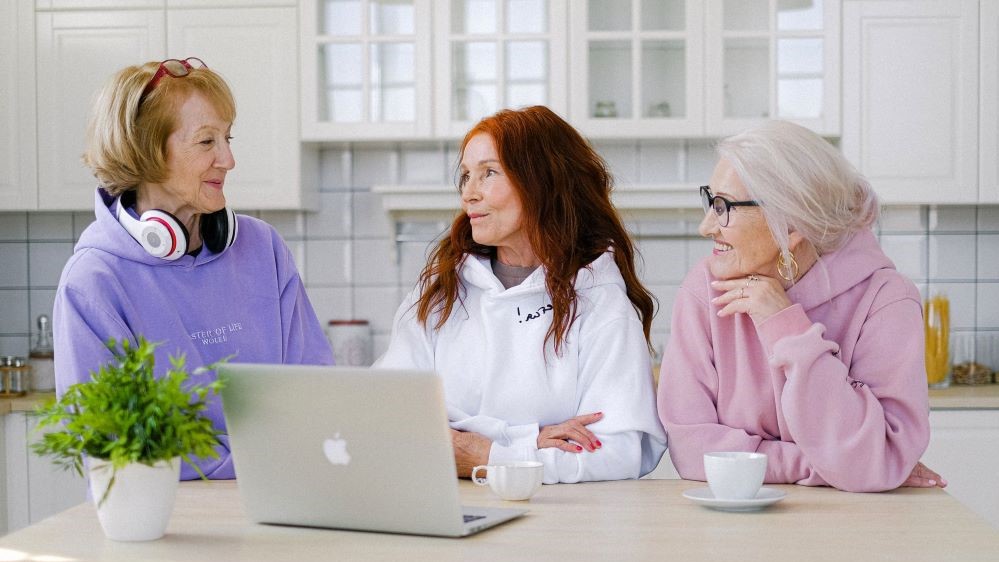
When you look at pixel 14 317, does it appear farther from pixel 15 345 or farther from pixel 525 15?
pixel 525 15

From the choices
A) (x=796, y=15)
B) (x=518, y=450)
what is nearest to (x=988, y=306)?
(x=796, y=15)

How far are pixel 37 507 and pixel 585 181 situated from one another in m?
2.30

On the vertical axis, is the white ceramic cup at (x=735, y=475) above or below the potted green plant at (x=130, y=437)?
below

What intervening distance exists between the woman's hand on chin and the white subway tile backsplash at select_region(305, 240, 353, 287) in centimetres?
230

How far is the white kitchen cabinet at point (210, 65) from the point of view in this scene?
11.9 ft

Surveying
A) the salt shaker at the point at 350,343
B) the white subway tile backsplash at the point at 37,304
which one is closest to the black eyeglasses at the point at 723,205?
the salt shaker at the point at 350,343

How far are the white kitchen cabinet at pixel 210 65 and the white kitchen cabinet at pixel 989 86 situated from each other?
2.18m

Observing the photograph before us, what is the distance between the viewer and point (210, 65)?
363 cm

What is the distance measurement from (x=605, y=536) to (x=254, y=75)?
258 centimetres

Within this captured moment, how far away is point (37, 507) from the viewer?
3502 millimetres

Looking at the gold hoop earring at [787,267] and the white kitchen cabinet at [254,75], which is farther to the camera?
the white kitchen cabinet at [254,75]

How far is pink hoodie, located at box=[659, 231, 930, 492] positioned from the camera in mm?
1735

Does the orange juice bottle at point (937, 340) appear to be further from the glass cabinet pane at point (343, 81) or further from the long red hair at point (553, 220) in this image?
the glass cabinet pane at point (343, 81)

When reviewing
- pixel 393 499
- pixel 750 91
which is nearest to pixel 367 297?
pixel 750 91
